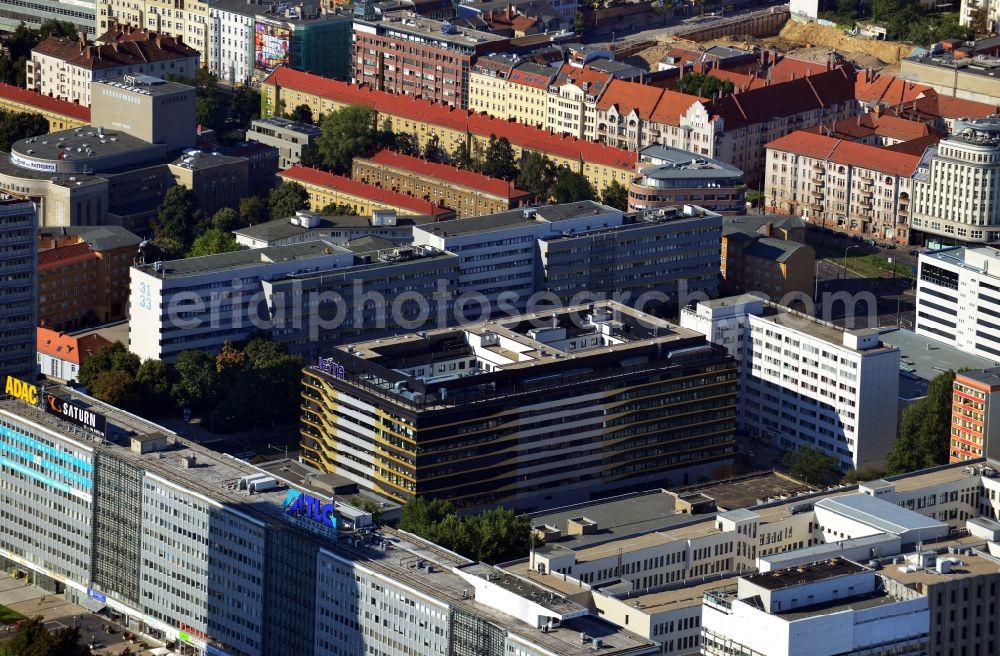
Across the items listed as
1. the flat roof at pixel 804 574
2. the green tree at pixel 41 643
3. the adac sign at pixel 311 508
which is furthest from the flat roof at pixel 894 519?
the green tree at pixel 41 643

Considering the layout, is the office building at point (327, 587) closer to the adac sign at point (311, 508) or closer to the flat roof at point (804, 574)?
the adac sign at point (311, 508)

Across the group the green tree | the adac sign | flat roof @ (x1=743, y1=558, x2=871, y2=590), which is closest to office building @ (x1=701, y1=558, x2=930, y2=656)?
flat roof @ (x1=743, y1=558, x2=871, y2=590)

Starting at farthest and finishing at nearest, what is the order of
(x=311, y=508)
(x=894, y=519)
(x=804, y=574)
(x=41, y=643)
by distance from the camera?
(x=894, y=519), (x=311, y=508), (x=41, y=643), (x=804, y=574)

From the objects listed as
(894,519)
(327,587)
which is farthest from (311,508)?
(894,519)

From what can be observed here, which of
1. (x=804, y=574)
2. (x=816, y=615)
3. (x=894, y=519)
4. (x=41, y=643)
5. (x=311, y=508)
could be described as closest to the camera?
(x=816, y=615)

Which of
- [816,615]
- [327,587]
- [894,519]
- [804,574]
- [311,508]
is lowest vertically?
[327,587]

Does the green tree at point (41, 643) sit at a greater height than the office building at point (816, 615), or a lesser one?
lesser

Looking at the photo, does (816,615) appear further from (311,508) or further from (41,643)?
(41,643)

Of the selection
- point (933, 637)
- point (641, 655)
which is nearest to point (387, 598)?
point (641, 655)
